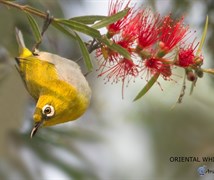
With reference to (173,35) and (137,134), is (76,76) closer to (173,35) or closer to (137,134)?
(173,35)

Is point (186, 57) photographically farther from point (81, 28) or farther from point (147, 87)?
point (81, 28)

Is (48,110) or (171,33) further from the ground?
Answer: (171,33)

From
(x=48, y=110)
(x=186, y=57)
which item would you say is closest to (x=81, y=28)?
(x=186, y=57)

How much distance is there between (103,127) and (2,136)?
197 cm

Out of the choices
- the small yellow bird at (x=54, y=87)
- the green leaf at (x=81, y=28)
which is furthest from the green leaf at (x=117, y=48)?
the small yellow bird at (x=54, y=87)

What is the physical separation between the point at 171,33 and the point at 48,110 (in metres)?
0.74

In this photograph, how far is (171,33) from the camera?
2.34 meters

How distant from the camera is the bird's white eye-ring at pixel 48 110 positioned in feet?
8.86

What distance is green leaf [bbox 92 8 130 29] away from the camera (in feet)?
7.09

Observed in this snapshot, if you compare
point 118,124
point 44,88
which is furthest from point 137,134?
point 44,88

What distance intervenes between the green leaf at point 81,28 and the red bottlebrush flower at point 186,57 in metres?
0.34

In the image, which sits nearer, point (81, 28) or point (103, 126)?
point (81, 28)

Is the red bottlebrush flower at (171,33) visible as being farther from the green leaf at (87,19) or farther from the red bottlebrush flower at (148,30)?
the green leaf at (87,19)

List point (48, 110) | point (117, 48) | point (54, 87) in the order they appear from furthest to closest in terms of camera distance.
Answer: point (54, 87) → point (48, 110) → point (117, 48)
